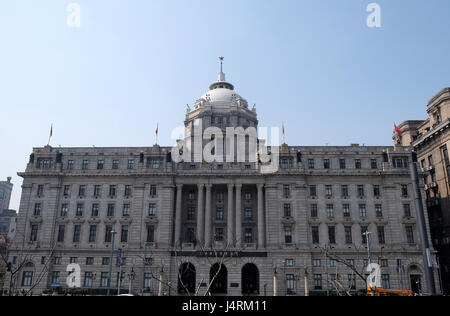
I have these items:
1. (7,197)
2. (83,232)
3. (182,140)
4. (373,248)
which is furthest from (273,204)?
(7,197)

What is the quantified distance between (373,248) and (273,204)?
19.9 m

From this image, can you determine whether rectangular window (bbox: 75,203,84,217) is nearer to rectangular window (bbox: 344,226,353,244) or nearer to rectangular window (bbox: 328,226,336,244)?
rectangular window (bbox: 328,226,336,244)

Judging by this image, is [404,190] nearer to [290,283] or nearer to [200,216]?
[290,283]

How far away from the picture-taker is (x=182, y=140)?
89312 mm

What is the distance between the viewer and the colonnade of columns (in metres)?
69.3

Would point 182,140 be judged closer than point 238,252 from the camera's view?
No

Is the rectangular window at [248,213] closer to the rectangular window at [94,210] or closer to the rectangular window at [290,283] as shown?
the rectangular window at [290,283]

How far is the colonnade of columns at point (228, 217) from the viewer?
69.3m

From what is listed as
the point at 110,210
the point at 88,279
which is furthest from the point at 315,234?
the point at 88,279

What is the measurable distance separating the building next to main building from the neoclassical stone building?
18.9ft

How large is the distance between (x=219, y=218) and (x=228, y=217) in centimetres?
335

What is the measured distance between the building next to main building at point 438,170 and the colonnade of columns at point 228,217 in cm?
3424

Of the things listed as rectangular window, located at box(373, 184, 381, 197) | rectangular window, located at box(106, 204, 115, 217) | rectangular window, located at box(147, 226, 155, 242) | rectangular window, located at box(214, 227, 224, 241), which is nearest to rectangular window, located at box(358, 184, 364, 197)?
rectangular window, located at box(373, 184, 381, 197)
